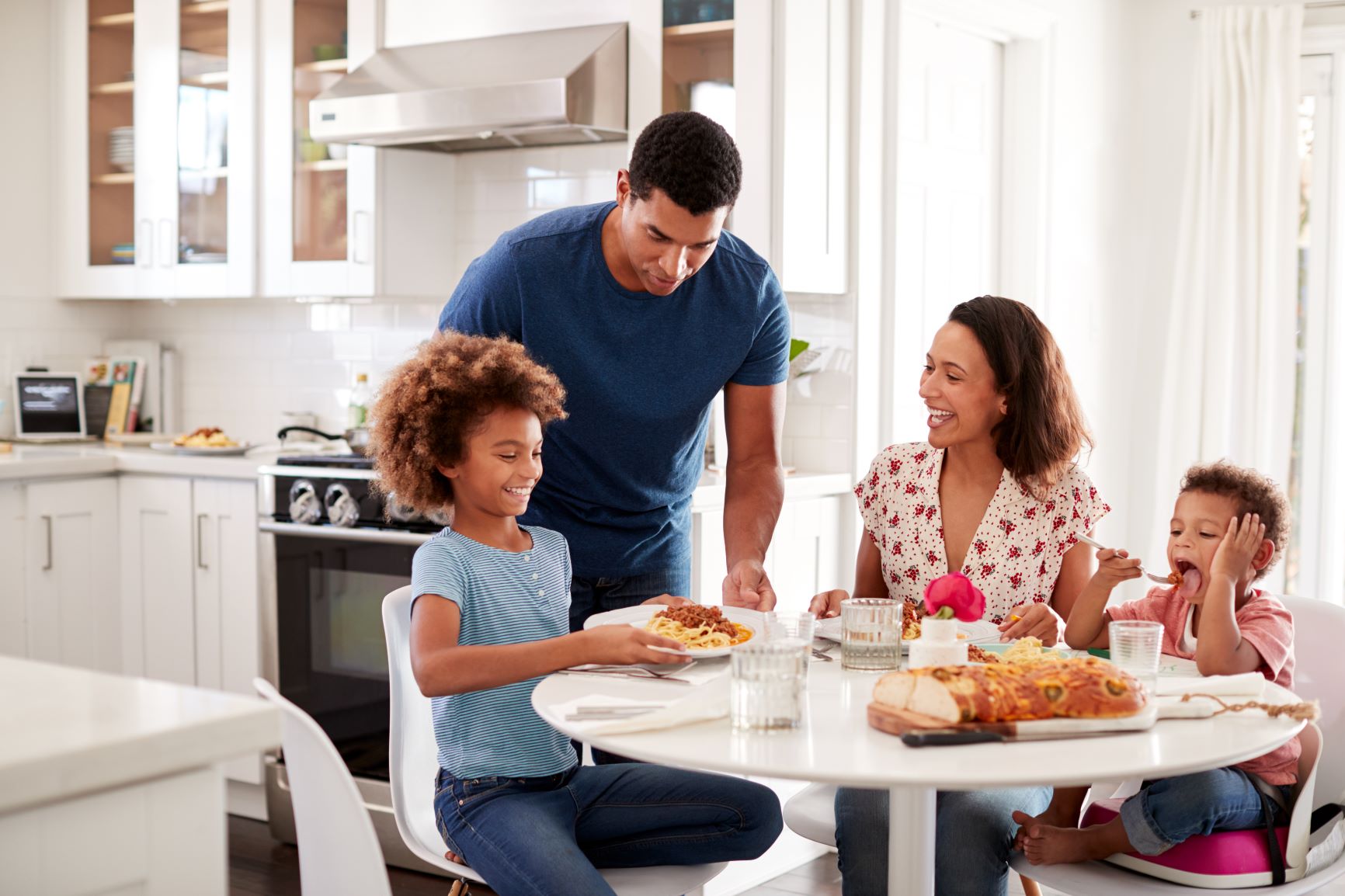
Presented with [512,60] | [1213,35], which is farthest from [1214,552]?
[1213,35]

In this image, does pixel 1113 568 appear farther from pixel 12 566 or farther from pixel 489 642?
pixel 12 566

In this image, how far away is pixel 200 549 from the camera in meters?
3.84

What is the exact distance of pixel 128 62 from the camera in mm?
4496

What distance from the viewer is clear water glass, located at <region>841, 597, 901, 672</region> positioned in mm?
1761

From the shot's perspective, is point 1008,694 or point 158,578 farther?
point 158,578

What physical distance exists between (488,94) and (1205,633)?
88.3 inches

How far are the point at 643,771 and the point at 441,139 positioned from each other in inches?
89.1

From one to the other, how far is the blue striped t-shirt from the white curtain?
3212mm

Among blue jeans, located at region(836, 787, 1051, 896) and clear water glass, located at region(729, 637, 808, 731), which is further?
blue jeans, located at region(836, 787, 1051, 896)

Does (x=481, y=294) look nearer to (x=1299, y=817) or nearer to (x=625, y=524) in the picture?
(x=625, y=524)

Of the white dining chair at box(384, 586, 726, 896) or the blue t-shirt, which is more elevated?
the blue t-shirt

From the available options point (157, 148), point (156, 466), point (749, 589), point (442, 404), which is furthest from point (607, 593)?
point (157, 148)

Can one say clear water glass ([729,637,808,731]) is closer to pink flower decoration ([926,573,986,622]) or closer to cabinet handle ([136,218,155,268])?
pink flower decoration ([926,573,986,622])

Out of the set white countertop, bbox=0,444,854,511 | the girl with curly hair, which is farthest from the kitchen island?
white countertop, bbox=0,444,854,511
